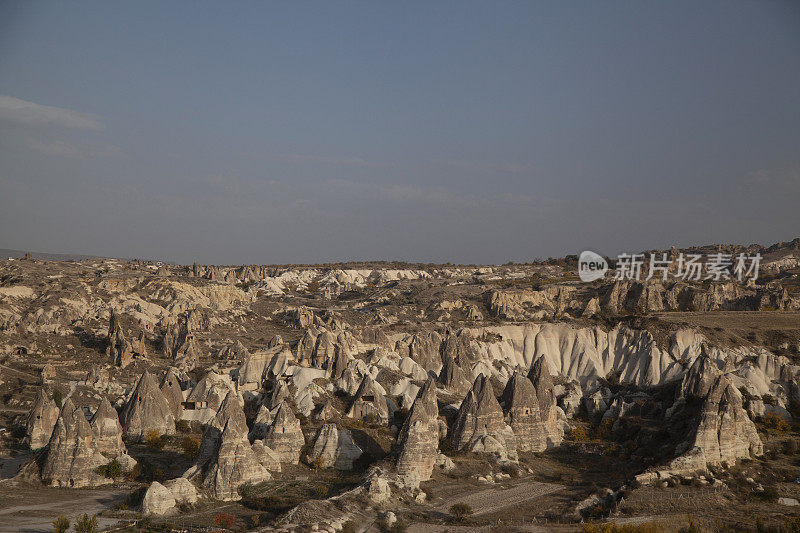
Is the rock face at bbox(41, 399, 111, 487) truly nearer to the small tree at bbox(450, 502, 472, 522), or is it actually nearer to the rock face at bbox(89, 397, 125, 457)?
the rock face at bbox(89, 397, 125, 457)

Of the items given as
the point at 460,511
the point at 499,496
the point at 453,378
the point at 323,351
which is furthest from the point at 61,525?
the point at 453,378

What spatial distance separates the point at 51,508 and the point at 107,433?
734 cm

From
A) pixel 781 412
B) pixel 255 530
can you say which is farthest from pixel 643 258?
pixel 255 530

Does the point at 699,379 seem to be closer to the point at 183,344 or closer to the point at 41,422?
the point at 41,422

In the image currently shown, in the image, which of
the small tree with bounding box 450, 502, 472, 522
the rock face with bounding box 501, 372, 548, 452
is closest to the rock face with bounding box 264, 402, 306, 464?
the small tree with bounding box 450, 502, 472, 522

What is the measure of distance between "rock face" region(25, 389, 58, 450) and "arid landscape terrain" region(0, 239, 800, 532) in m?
0.13

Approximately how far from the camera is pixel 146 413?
41.9 metres

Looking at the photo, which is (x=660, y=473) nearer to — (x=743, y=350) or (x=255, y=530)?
(x=255, y=530)

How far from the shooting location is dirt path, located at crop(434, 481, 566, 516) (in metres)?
31.8

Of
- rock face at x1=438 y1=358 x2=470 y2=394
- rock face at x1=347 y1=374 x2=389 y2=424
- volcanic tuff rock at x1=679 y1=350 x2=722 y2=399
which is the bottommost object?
rock face at x1=347 y1=374 x2=389 y2=424

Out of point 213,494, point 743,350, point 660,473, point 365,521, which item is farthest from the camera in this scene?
point 743,350

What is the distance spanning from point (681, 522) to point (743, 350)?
128ft

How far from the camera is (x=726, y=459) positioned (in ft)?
121

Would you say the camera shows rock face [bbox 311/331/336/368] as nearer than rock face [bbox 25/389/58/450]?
No
